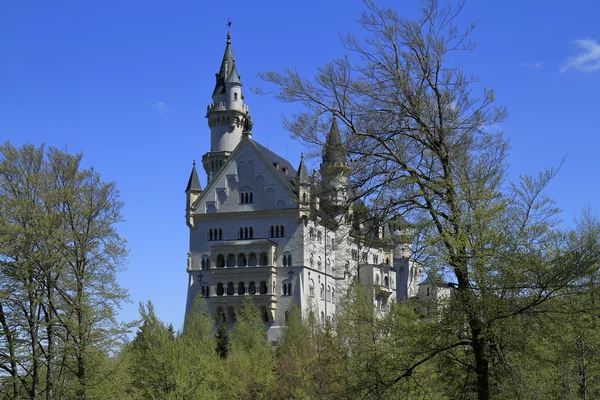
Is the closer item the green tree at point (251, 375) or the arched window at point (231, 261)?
the green tree at point (251, 375)

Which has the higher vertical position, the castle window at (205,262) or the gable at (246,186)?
the gable at (246,186)

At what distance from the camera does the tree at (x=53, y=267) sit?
3153 centimetres

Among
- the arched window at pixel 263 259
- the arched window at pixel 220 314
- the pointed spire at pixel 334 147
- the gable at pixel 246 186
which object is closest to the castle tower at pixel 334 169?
the pointed spire at pixel 334 147

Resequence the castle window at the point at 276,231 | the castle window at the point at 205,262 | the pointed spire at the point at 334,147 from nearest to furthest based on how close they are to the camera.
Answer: the pointed spire at the point at 334,147
the castle window at the point at 276,231
the castle window at the point at 205,262

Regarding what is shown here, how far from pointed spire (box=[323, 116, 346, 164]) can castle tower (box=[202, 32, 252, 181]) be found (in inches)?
3722

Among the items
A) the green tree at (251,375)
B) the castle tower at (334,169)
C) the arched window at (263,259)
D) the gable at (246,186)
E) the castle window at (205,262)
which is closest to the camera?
the castle tower at (334,169)

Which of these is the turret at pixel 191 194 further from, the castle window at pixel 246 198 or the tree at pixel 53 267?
the tree at pixel 53 267

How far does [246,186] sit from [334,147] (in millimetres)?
83364

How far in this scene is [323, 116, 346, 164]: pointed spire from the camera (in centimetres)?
1842

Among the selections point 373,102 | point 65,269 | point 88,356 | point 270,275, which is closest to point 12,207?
point 65,269

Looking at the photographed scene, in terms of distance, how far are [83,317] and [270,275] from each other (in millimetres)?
64634

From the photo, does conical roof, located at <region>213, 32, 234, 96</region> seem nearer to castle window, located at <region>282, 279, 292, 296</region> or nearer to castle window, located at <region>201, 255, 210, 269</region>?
castle window, located at <region>201, 255, 210, 269</region>

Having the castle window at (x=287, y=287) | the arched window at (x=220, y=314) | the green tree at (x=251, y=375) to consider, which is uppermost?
the castle window at (x=287, y=287)

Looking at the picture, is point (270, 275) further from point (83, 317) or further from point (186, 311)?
point (83, 317)
